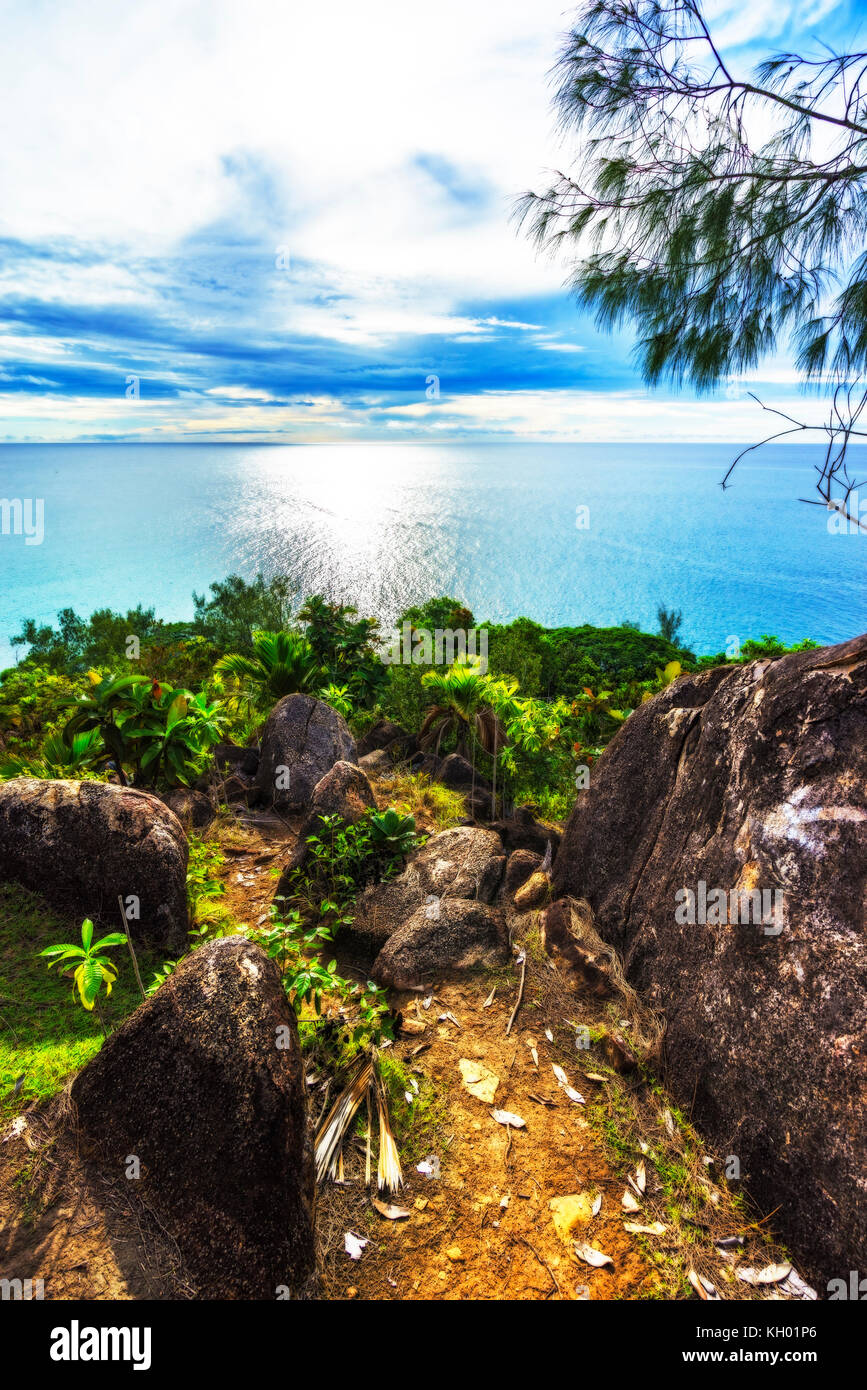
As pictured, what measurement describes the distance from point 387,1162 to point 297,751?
530cm

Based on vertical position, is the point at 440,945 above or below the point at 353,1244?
above

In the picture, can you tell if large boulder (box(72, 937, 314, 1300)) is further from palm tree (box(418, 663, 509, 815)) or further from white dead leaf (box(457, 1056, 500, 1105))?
palm tree (box(418, 663, 509, 815))

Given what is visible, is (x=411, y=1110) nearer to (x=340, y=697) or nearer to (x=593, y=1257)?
(x=593, y=1257)

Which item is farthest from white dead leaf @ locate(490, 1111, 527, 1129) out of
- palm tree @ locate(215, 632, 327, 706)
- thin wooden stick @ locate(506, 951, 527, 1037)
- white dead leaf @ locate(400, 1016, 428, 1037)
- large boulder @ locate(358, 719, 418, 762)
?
palm tree @ locate(215, 632, 327, 706)

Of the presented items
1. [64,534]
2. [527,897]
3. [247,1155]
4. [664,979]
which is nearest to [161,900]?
[247,1155]

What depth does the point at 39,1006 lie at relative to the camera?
4113mm

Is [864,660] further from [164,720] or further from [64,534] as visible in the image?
[64,534]

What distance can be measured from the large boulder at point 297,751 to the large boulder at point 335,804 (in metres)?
0.98

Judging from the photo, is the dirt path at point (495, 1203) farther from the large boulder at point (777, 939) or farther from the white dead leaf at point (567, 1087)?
the large boulder at point (777, 939)

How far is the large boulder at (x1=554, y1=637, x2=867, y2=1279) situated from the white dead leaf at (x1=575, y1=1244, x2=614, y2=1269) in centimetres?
85

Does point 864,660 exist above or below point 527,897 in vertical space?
above

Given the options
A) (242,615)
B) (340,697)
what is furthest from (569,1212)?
(242,615)

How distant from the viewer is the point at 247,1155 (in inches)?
110

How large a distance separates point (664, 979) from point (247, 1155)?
2.73 metres
